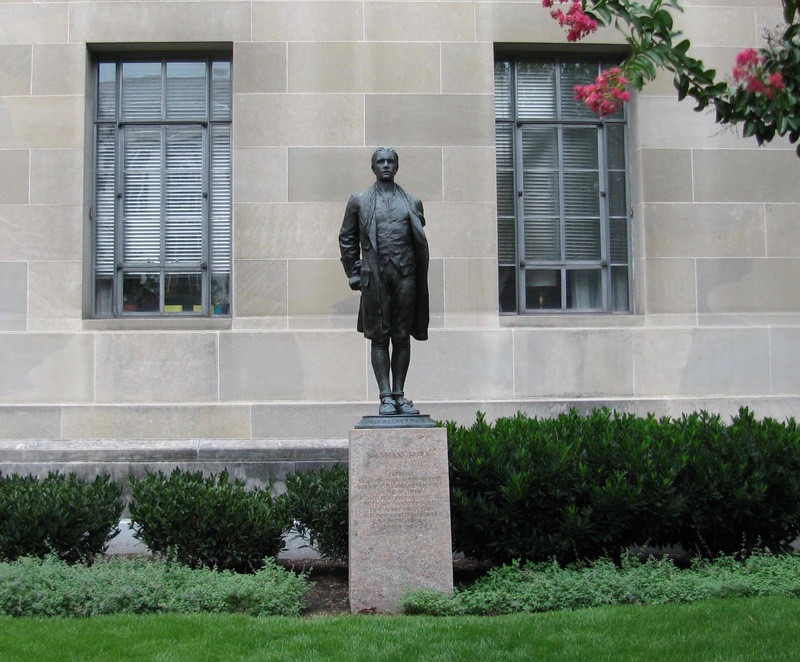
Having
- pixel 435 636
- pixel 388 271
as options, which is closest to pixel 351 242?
pixel 388 271

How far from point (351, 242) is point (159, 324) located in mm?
4160

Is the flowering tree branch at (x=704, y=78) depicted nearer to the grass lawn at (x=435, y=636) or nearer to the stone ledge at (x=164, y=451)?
the grass lawn at (x=435, y=636)

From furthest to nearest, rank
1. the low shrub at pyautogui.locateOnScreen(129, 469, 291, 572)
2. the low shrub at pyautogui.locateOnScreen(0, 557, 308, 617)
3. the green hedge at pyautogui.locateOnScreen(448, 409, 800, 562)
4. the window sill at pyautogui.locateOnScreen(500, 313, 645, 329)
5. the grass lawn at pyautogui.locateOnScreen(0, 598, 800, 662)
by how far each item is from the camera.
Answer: the window sill at pyautogui.locateOnScreen(500, 313, 645, 329) → the low shrub at pyautogui.locateOnScreen(129, 469, 291, 572) → the green hedge at pyautogui.locateOnScreen(448, 409, 800, 562) → the low shrub at pyautogui.locateOnScreen(0, 557, 308, 617) → the grass lawn at pyautogui.locateOnScreen(0, 598, 800, 662)

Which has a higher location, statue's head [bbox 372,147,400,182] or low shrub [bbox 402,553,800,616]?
statue's head [bbox 372,147,400,182]

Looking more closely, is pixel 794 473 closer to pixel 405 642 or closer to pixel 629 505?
pixel 629 505

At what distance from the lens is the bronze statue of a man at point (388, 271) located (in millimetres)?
8922

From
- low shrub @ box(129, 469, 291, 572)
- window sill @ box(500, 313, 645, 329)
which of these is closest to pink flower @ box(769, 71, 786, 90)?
low shrub @ box(129, 469, 291, 572)

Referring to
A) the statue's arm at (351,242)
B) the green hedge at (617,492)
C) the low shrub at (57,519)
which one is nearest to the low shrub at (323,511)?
the green hedge at (617,492)

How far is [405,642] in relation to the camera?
6.92 meters

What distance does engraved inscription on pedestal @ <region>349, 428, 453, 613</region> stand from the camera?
332 inches

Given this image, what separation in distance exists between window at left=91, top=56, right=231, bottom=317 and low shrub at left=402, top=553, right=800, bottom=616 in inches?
225

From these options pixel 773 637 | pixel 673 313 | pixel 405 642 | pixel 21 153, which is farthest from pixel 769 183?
pixel 21 153

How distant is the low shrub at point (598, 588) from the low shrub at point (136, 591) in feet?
3.80

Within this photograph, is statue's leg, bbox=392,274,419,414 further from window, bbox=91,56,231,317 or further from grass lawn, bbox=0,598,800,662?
window, bbox=91,56,231,317
